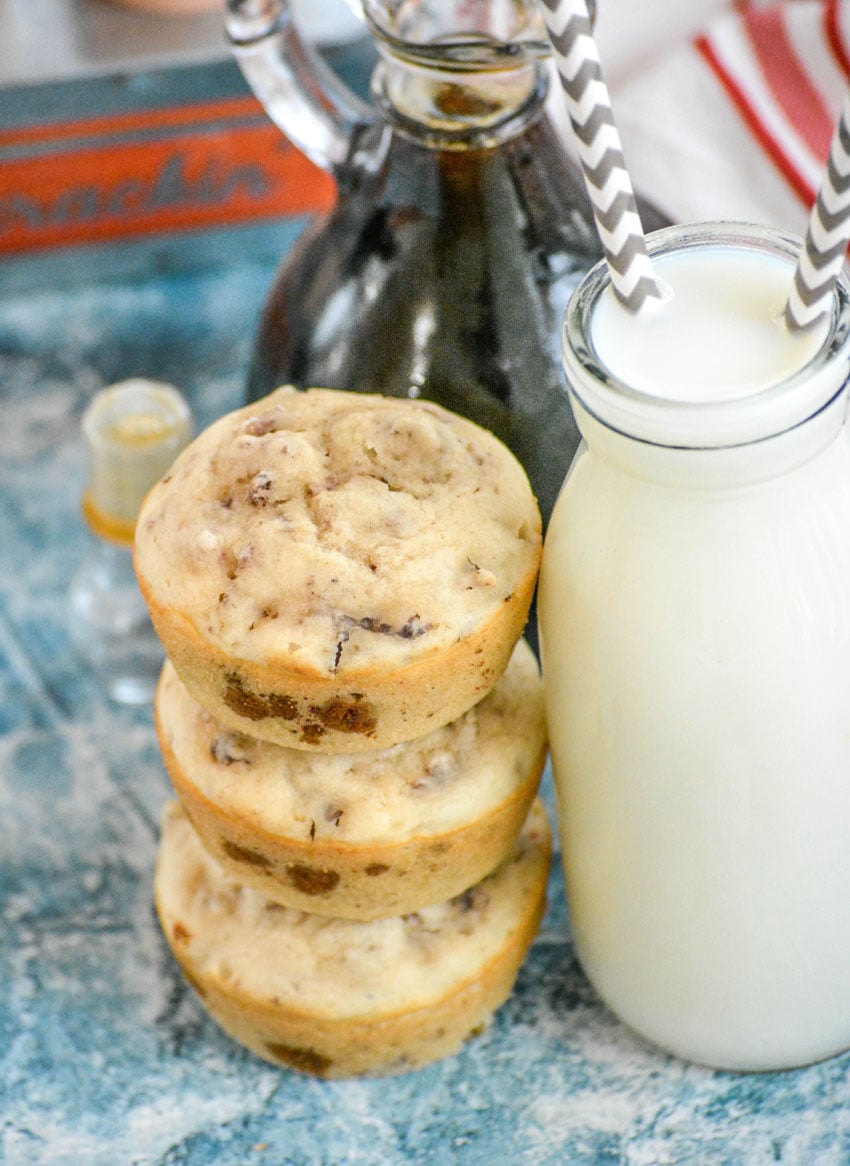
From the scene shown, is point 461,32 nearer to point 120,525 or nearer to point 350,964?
point 120,525

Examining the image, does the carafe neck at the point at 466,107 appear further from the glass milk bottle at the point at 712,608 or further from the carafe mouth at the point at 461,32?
the glass milk bottle at the point at 712,608

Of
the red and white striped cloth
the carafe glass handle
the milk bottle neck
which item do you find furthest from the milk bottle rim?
the red and white striped cloth

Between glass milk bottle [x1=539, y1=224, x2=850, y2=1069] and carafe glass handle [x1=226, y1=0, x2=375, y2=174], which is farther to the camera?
carafe glass handle [x1=226, y1=0, x2=375, y2=174]

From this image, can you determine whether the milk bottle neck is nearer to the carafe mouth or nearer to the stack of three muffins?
the stack of three muffins

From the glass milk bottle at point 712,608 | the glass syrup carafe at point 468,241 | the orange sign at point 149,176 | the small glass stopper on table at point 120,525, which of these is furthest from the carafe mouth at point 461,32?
the orange sign at point 149,176

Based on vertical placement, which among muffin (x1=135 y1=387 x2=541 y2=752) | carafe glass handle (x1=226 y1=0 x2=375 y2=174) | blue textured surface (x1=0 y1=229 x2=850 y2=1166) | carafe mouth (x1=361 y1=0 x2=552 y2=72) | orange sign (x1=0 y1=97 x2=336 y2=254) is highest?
carafe mouth (x1=361 y1=0 x2=552 y2=72)

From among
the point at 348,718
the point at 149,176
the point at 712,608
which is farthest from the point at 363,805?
the point at 149,176
